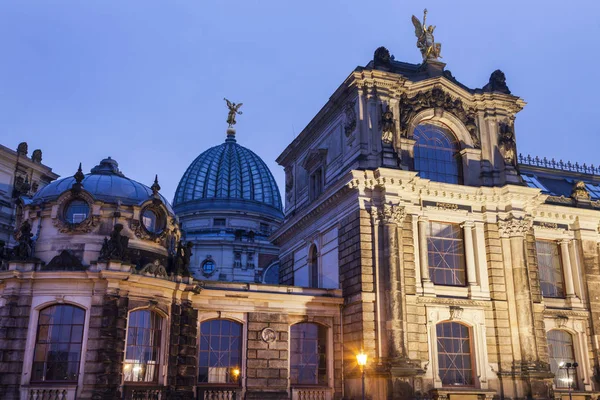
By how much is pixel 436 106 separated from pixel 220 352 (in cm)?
1721

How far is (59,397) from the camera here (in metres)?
26.3

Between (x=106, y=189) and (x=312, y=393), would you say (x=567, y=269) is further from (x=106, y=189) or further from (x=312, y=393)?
(x=106, y=189)

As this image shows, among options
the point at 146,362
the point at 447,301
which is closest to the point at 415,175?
the point at 447,301

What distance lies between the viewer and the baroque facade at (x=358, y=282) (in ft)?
90.9

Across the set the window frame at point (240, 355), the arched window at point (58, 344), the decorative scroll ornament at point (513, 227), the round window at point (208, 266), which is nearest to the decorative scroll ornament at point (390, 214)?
the decorative scroll ornament at point (513, 227)

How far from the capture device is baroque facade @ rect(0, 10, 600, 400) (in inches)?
1091

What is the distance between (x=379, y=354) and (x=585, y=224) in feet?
54.7

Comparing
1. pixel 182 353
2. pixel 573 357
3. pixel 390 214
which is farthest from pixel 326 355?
pixel 573 357

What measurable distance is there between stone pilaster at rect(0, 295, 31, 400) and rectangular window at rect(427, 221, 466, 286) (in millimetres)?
19065

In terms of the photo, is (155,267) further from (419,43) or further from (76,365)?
(419,43)

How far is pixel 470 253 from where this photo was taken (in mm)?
33906

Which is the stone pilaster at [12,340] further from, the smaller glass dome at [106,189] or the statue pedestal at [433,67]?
the statue pedestal at [433,67]

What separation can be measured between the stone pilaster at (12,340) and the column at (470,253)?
68.7ft

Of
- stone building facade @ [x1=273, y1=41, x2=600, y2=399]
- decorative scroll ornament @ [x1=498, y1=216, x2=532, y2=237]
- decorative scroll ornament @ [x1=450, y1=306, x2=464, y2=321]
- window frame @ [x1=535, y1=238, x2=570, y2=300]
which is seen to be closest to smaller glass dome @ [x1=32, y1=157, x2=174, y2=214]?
stone building facade @ [x1=273, y1=41, x2=600, y2=399]
